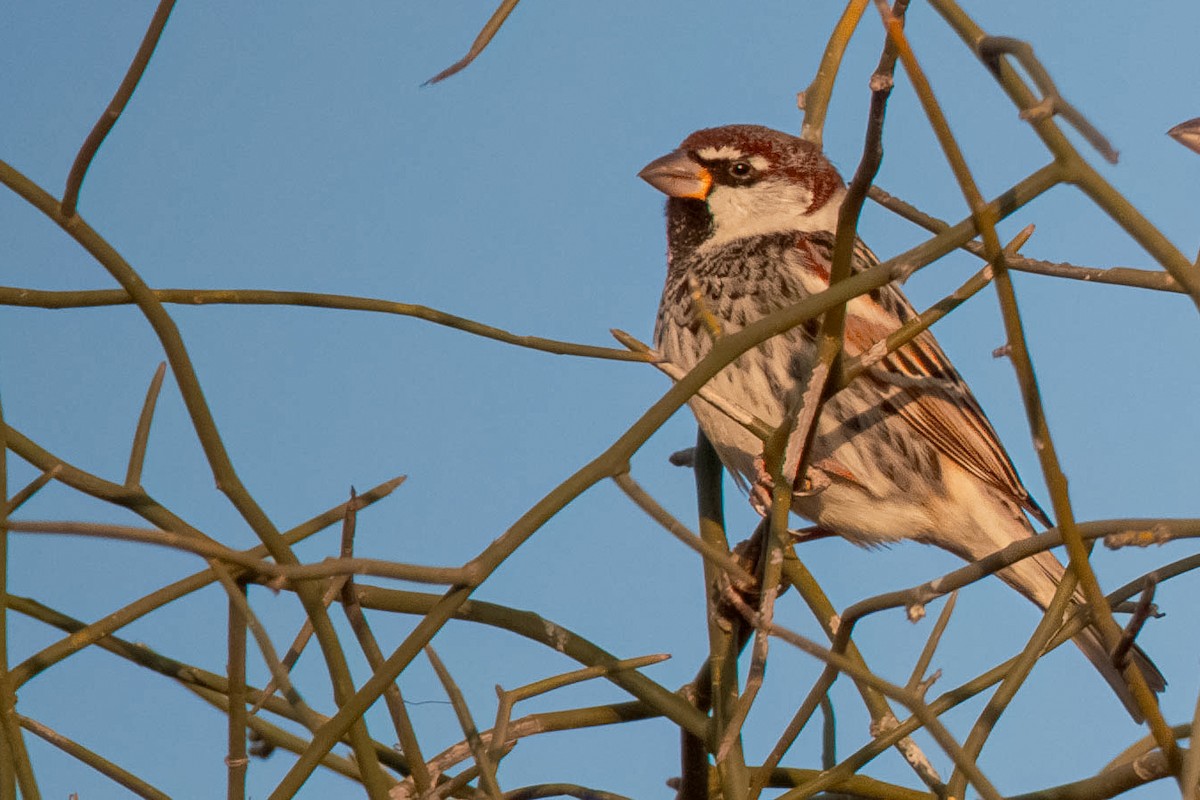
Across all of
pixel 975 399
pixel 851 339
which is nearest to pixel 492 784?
pixel 851 339

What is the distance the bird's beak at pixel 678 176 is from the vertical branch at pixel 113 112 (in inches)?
77.9

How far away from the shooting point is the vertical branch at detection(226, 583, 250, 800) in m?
1.04

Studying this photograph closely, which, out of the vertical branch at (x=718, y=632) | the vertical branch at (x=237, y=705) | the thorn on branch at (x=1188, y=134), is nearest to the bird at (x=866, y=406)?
the vertical branch at (x=718, y=632)

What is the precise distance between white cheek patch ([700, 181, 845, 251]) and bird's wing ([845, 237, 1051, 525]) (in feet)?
0.91

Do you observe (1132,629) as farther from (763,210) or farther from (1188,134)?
(763,210)

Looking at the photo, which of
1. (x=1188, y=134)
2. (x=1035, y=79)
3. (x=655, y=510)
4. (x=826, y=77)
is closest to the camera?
(x=1035, y=79)

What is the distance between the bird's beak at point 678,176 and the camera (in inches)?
117

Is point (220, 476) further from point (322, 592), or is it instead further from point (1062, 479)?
point (1062, 479)

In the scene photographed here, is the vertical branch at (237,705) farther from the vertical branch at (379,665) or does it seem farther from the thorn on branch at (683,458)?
the thorn on branch at (683,458)

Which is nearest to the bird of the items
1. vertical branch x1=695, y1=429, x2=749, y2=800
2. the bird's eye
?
the bird's eye

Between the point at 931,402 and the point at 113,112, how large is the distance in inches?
74.8

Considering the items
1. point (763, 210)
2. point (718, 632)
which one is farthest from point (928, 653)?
point (763, 210)

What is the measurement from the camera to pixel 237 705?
3.51ft

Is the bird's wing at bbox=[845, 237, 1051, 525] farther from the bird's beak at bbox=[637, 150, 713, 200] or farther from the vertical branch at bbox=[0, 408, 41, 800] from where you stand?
the vertical branch at bbox=[0, 408, 41, 800]
